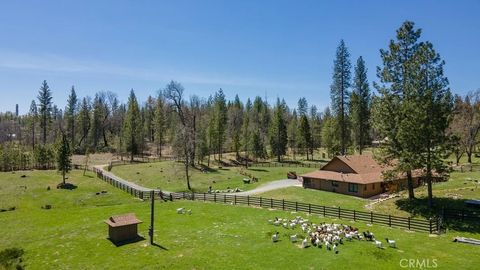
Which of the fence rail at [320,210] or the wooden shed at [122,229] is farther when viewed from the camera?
the fence rail at [320,210]

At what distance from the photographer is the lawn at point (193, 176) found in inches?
2174

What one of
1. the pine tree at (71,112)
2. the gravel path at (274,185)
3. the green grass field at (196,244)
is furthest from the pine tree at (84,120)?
the gravel path at (274,185)

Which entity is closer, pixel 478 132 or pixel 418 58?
pixel 418 58

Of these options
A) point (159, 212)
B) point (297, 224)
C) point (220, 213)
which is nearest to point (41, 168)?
point (159, 212)

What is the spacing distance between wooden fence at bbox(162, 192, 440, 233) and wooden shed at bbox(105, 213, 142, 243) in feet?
44.8

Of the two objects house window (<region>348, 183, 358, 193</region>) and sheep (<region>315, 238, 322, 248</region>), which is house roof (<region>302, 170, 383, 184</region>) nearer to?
house window (<region>348, 183, 358, 193</region>)

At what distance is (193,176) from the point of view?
203 feet

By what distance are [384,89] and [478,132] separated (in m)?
46.7

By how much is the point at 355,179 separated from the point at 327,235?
68.6 feet

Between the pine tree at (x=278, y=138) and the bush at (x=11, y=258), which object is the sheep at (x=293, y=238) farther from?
the pine tree at (x=278, y=138)

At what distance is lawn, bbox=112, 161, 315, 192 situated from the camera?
55219 millimetres

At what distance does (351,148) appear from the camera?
271 ft

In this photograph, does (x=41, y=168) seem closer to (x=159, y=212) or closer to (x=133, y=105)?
(x=133, y=105)

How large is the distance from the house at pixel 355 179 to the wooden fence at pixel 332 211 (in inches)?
423
